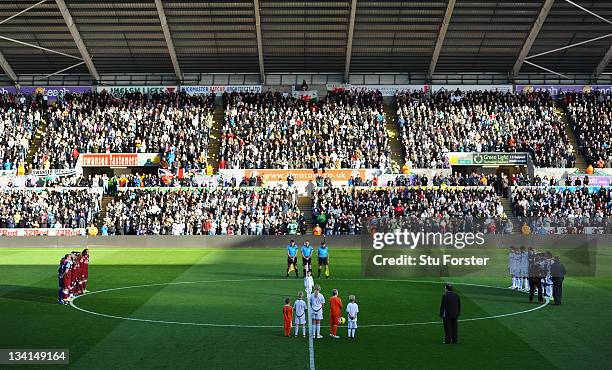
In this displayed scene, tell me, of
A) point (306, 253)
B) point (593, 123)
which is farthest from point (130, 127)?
point (593, 123)

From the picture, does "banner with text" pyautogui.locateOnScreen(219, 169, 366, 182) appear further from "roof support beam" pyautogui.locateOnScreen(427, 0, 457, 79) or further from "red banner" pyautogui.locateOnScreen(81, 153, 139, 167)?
"roof support beam" pyautogui.locateOnScreen(427, 0, 457, 79)

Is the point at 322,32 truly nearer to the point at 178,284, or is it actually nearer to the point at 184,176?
the point at 184,176

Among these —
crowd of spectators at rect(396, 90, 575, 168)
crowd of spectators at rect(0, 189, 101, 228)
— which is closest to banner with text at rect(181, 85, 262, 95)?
crowd of spectators at rect(396, 90, 575, 168)

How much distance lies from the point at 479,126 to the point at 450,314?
49730 mm

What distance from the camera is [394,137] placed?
68312mm

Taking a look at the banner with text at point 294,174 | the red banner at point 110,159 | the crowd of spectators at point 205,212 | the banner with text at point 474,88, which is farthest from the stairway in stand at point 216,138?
the banner with text at point 474,88

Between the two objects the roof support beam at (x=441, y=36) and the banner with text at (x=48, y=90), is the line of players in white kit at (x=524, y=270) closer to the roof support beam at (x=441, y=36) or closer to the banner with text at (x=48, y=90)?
the roof support beam at (x=441, y=36)

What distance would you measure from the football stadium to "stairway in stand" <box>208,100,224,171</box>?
178mm

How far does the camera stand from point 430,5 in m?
62.9

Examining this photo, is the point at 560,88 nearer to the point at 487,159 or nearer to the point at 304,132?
the point at 487,159

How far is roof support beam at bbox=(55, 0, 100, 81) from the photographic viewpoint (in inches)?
2435

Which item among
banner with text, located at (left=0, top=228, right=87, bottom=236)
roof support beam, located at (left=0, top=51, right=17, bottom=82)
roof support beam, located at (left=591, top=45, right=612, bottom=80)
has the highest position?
roof support beam, located at (left=591, top=45, right=612, bottom=80)

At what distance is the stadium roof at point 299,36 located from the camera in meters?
62.8

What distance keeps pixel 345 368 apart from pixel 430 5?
50471 millimetres
